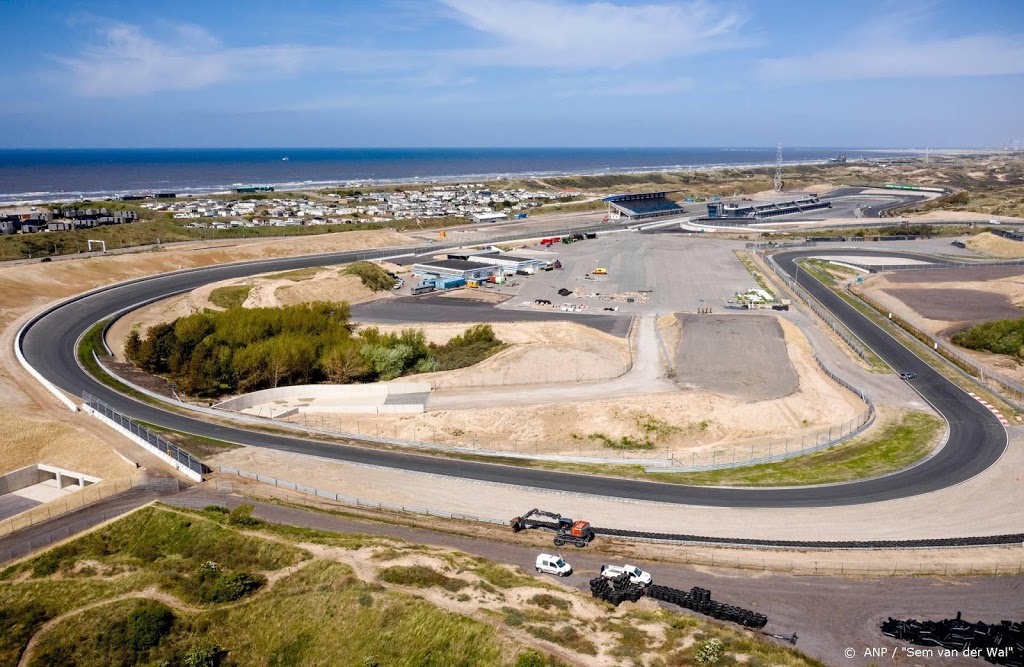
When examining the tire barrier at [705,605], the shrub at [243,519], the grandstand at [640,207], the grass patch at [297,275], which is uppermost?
the grandstand at [640,207]

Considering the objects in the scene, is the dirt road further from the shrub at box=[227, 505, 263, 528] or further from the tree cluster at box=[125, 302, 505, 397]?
the tree cluster at box=[125, 302, 505, 397]

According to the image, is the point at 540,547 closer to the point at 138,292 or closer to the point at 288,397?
the point at 288,397

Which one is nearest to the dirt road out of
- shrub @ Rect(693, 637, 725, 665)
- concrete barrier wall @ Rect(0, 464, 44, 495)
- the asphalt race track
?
shrub @ Rect(693, 637, 725, 665)

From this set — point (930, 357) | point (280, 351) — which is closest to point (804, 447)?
point (930, 357)

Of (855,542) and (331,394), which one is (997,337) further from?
(331,394)

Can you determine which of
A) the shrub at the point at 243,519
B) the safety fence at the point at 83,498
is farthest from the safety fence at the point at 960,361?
the safety fence at the point at 83,498

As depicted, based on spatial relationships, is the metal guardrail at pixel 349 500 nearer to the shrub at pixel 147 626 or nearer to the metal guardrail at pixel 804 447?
the metal guardrail at pixel 804 447
